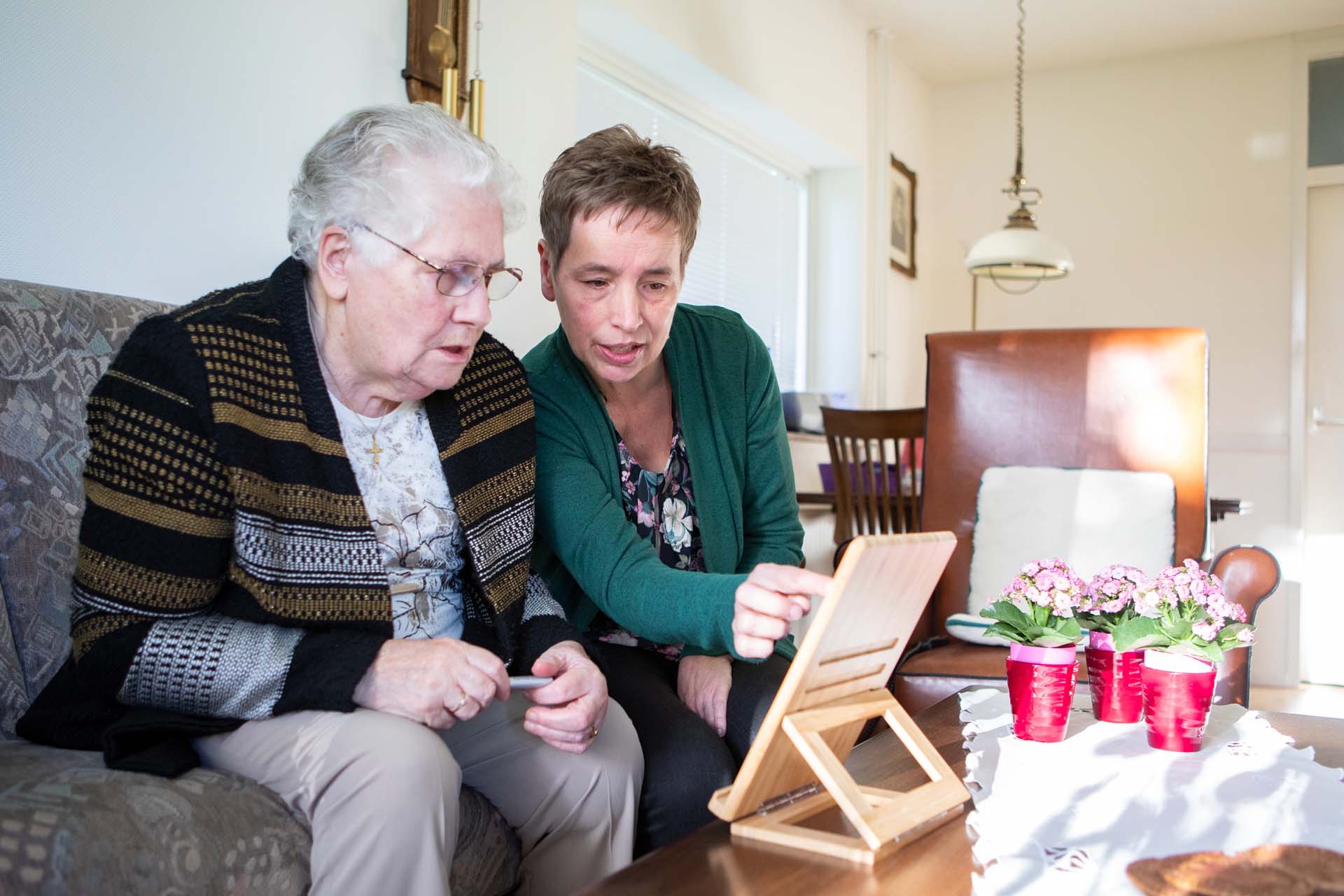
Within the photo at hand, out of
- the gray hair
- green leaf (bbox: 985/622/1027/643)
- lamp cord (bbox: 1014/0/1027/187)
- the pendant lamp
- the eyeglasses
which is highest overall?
lamp cord (bbox: 1014/0/1027/187)

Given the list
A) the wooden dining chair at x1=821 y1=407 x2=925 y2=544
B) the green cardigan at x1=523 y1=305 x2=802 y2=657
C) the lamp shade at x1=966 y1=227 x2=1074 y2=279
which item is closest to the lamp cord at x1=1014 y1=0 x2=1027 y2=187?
the lamp shade at x1=966 y1=227 x2=1074 y2=279

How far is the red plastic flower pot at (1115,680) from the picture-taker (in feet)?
4.56

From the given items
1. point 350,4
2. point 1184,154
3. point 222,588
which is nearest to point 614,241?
point 222,588

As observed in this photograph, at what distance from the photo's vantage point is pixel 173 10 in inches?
69.3

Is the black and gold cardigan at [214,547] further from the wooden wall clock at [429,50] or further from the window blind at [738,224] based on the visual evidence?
the window blind at [738,224]

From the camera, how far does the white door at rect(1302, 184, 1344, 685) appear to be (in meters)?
4.79

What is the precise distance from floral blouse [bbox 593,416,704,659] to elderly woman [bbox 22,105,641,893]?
0.18 metres

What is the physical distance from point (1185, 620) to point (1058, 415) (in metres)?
1.33

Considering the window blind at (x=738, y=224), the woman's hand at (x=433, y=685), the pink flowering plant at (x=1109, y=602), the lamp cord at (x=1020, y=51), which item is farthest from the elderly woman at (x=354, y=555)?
the lamp cord at (x=1020, y=51)

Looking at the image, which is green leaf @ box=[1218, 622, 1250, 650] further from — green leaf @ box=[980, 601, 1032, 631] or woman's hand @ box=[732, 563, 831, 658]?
woman's hand @ box=[732, 563, 831, 658]

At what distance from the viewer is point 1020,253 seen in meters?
3.83

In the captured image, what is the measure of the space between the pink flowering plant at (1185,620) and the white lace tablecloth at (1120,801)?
12 centimetres

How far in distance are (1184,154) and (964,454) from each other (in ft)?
10.6

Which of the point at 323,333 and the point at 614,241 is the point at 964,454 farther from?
the point at 323,333
